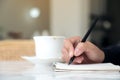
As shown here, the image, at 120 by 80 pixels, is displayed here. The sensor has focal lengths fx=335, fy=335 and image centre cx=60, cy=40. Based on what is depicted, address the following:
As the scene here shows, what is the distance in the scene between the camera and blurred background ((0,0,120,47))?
16.5 ft

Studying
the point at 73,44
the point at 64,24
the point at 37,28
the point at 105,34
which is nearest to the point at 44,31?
the point at 37,28

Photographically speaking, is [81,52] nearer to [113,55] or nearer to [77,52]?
[77,52]

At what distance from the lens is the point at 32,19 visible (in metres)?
5.82

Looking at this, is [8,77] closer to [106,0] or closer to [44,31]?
[106,0]

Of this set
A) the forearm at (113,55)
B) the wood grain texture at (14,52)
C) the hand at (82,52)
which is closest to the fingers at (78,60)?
the hand at (82,52)

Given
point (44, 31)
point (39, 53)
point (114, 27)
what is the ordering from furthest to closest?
point (44, 31)
point (114, 27)
point (39, 53)

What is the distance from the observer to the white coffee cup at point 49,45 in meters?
1.00

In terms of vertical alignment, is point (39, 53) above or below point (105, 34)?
above

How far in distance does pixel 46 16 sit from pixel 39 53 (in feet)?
15.7

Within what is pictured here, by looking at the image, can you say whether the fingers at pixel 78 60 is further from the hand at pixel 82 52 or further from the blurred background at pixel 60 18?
the blurred background at pixel 60 18

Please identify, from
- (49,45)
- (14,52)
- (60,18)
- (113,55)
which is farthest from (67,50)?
(60,18)

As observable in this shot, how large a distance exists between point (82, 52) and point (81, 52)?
0.01m

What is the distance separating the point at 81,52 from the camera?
932 mm

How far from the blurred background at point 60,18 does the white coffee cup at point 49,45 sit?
3.66 metres
